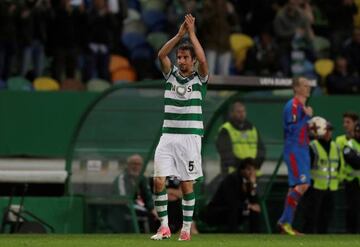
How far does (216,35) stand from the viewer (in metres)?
25.0

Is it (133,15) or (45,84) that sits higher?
(133,15)

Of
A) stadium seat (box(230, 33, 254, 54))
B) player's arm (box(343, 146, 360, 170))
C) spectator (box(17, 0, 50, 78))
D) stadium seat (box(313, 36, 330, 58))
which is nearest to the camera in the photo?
player's arm (box(343, 146, 360, 170))

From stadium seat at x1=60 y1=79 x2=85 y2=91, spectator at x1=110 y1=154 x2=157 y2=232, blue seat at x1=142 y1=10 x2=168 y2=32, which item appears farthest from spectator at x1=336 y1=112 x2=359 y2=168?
blue seat at x1=142 y1=10 x2=168 y2=32

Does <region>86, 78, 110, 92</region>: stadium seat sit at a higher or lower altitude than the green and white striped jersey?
higher

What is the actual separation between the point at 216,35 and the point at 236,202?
17.2 feet

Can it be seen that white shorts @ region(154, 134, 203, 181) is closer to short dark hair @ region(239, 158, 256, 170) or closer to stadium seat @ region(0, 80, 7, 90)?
short dark hair @ region(239, 158, 256, 170)

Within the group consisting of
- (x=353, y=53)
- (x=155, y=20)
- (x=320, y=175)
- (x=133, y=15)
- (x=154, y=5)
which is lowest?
(x=320, y=175)

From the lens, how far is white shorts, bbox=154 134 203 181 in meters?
14.7

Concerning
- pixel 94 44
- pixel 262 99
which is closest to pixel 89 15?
pixel 94 44

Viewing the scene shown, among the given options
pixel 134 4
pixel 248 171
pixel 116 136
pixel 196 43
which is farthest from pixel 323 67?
pixel 196 43

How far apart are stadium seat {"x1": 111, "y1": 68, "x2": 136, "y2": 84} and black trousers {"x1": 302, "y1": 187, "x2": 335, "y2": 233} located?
5.84 metres

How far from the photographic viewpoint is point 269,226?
2127cm

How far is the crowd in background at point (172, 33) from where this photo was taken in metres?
24.6

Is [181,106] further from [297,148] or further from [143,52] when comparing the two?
[143,52]
